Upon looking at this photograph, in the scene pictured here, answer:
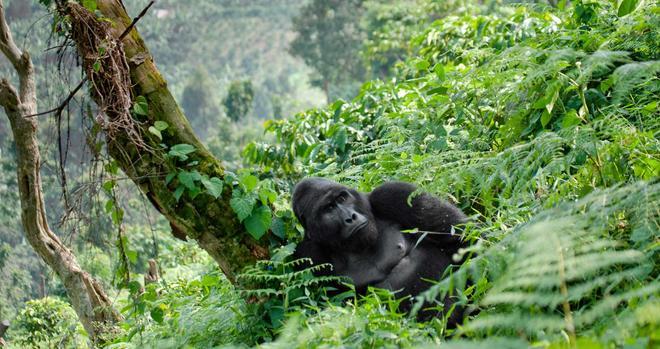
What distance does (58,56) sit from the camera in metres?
3.55

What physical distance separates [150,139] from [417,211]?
1.15 m

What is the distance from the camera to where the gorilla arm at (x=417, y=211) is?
11.4ft

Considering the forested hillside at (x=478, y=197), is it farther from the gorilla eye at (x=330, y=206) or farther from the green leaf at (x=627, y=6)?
the gorilla eye at (x=330, y=206)

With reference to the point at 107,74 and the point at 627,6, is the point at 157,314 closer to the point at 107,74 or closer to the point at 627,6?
the point at 107,74

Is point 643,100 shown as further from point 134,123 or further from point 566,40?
point 134,123

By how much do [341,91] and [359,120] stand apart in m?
24.4

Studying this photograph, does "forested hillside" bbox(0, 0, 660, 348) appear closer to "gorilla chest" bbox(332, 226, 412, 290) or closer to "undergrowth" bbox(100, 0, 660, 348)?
"undergrowth" bbox(100, 0, 660, 348)

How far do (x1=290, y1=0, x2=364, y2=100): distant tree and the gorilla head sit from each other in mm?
27198

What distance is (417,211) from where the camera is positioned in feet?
11.7

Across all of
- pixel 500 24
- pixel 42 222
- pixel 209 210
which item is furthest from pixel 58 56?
→ pixel 500 24

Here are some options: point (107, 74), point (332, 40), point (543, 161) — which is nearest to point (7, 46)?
point (107, 74)

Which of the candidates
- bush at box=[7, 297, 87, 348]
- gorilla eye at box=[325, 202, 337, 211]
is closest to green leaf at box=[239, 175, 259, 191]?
gorilla eye at box=[325, 202, 337, 211]

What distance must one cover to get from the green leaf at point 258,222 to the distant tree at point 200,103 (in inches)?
1366

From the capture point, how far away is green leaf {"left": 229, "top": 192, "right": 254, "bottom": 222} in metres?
3.24
